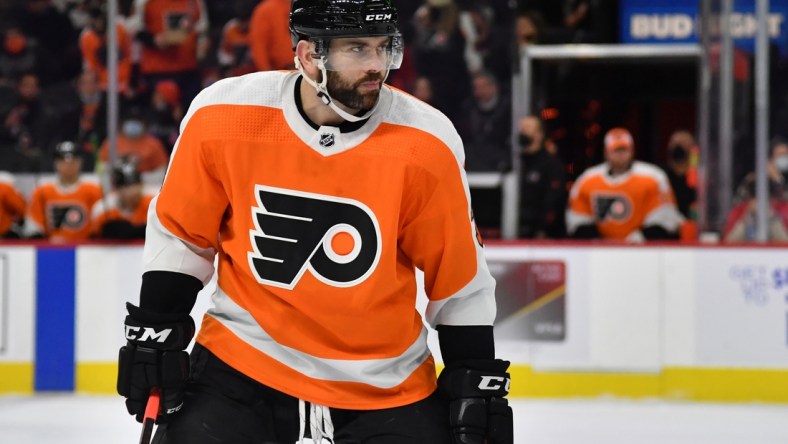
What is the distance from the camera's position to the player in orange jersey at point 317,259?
190 centimetres

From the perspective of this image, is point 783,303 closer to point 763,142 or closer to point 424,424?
point 763,142

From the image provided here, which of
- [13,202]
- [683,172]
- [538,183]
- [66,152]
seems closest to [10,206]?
[13,202]

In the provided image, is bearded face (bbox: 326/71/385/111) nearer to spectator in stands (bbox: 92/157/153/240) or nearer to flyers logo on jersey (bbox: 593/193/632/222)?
spectator in stands (bbox: 92/157/153/240)

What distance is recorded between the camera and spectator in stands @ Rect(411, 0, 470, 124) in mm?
6770

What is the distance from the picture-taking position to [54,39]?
770cm

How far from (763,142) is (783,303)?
69cm

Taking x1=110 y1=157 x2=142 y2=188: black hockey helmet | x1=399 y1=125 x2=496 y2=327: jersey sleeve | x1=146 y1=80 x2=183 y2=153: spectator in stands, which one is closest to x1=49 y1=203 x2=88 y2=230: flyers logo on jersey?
x1=110 y1=157 x2=142 y2=188: black hockey helmet

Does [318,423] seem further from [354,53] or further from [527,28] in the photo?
[527,28]

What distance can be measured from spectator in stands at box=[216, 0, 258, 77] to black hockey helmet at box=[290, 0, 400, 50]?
5170 mm

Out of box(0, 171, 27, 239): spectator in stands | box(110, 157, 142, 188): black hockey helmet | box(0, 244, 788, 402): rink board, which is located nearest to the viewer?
box(0, 244, 788, 402): rink board

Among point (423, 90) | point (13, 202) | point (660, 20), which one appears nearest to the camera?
point (13, 202)

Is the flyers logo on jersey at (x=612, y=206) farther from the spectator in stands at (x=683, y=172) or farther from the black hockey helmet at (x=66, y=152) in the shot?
the black hockey helmet at (x=66, y=152)

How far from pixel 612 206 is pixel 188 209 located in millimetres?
4008

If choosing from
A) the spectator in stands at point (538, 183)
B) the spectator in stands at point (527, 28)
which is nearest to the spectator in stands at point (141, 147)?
the spectator in stands at point (538, 183)
